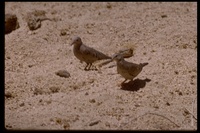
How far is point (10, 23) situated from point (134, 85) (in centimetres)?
328

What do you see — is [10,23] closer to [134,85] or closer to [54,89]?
[54,89]

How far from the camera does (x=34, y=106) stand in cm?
652

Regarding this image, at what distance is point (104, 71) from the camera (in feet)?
25.5

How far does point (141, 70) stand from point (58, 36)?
7.42ft

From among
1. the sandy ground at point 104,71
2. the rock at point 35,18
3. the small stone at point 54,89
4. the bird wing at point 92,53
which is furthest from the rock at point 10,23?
the small stone at point 54,89

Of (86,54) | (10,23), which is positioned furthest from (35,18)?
(86,54)

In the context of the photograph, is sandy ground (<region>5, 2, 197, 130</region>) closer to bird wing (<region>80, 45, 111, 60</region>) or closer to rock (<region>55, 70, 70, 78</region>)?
rock (<region>55, 70, 70, 78</region>)

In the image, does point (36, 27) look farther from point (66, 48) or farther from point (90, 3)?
point (90, 3)

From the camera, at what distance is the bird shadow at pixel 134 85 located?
23.0 feet

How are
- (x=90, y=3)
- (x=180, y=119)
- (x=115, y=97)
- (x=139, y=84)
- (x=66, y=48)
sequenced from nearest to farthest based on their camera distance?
1. (x=180, y=119)
2. (x=115, y=97)
3. (x=139, y=84)
4. (x=66, y=48)
5. (x=90, y=3)

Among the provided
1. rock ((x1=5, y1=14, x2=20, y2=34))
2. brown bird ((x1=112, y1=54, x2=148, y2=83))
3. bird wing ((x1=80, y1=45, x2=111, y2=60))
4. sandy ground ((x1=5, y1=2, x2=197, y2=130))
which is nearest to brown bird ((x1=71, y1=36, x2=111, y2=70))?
→ bird wing ((x1=80, y1=45, x2=111, y2=60))

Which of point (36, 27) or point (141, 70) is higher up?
point (36, 27)

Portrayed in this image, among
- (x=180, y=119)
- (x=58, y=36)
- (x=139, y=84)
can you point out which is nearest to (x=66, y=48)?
(x=58, y=36)

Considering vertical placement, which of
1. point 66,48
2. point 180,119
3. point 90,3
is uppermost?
point 90,3
